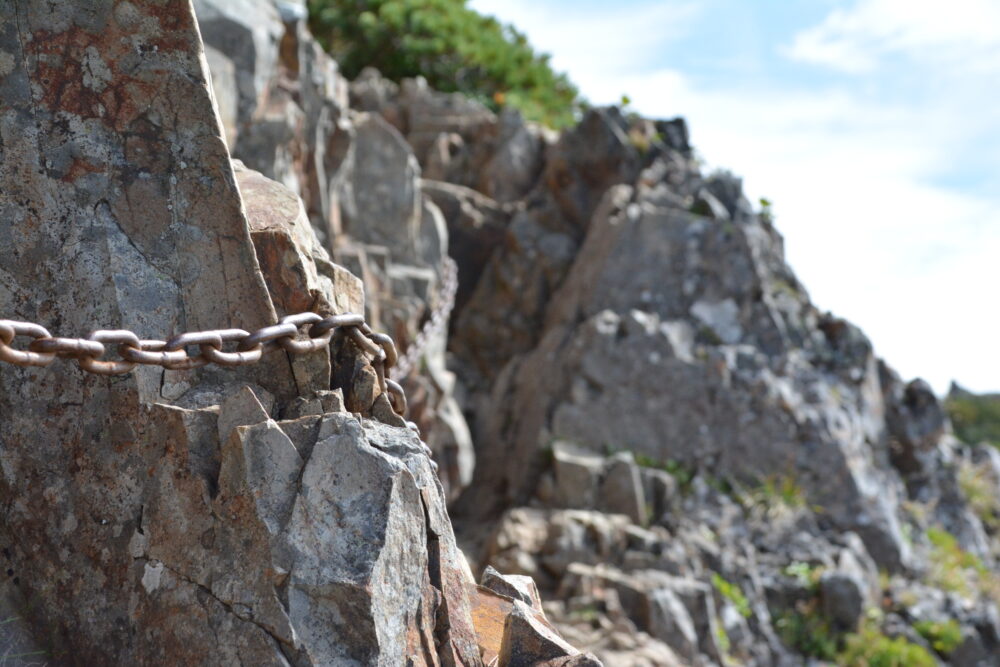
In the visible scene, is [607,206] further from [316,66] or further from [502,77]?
[502,77]

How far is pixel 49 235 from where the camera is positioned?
3227 millimetres

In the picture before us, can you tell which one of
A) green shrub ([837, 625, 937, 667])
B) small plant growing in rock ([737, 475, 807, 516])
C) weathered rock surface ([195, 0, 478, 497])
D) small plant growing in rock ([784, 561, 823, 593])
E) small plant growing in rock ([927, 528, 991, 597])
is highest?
weathered rock surface ([195, 0, 478, 497])

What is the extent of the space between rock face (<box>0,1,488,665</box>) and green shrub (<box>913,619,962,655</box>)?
9082mm

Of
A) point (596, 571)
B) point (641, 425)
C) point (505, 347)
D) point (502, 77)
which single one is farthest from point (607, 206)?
point (502, 77)

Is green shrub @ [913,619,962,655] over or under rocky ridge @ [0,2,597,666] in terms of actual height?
under

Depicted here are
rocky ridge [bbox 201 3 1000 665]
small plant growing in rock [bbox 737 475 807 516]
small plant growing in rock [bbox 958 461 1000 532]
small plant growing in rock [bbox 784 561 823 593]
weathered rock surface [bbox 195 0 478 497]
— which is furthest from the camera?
small plant growing in rock [bbox 958 461 1000 532]

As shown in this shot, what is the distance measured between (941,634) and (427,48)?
16.1m

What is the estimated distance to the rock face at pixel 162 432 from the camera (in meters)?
2.89

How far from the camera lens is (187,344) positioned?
2.78 metres

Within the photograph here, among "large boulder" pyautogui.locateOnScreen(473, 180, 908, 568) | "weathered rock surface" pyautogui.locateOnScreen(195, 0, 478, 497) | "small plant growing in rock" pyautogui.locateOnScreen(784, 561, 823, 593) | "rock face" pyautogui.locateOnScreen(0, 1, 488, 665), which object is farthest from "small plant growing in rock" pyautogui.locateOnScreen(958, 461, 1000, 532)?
"rock face" pyautogui.locateOnScreen(0, 1, 488, 665)

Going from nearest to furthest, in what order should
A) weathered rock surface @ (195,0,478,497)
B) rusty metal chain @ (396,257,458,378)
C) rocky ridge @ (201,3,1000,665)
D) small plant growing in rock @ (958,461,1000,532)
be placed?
rusty metal chain @ (396,257,458,378) < weathered rock surface @ (195,0,478,497) < rocky ridge @ (201,3,1000,665) < small plant growing in rock @ (958,461,1000,532)

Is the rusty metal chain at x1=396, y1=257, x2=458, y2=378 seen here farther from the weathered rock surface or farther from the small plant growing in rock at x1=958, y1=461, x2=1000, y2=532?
the small plant growing in rock at x1=958, y1=461, x2=1000, y2=532

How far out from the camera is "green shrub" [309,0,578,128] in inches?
859

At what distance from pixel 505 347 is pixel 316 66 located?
5.25 metres
